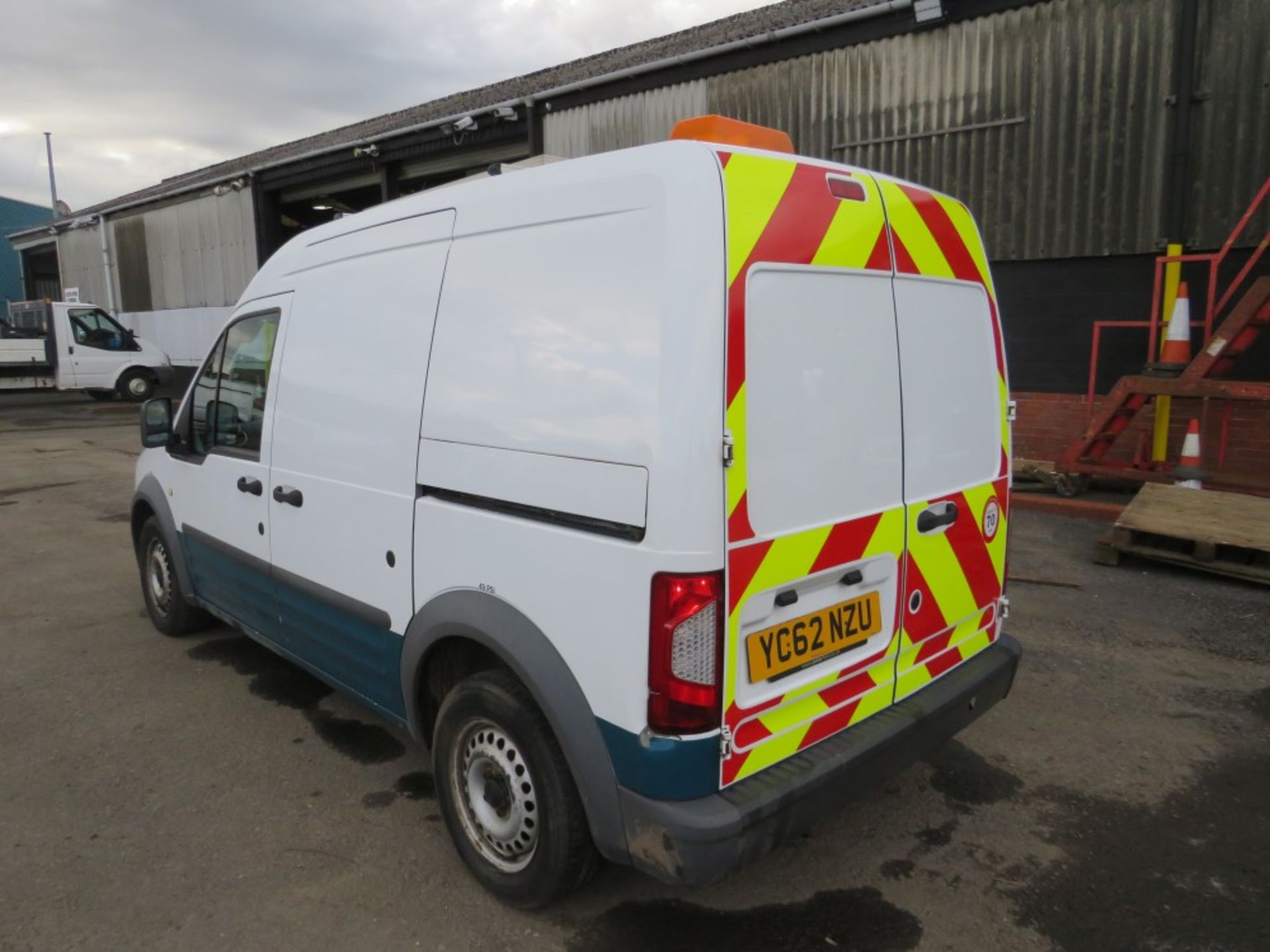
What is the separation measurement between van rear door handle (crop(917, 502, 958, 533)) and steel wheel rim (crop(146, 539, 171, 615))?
4.00 metres

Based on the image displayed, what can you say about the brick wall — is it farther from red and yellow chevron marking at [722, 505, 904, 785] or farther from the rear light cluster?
the rear light cluster

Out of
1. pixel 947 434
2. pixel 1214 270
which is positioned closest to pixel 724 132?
pixel 947 434

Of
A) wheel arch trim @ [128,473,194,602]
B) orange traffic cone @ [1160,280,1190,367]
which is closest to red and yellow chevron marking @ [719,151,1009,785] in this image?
wheel arch trim @ [128,473,194,602]

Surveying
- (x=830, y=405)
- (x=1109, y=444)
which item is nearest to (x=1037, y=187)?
(x=1109, y=444)

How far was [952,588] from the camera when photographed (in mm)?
2924

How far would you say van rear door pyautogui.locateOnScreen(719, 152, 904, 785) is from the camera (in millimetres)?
2170

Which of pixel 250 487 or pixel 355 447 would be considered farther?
pixel 250 487

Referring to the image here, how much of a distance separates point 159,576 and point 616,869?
11.5ft

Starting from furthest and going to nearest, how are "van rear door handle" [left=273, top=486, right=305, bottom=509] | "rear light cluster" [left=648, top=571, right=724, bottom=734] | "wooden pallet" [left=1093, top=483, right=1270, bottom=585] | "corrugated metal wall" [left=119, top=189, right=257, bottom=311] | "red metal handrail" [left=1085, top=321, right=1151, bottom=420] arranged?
"corrugated metal wall" [left=119, top=189, right=257, bottom=311], "red metal handrail" [left=1085, top=321, right=1151, bottom=420], "wooden pallet" [left=1093, top=483, right=1270, bottom=585], "van rear door handle" [left=273, top=486, right=305, bottom=509], "rear light cluster" [left=648, top=571, right=724, bottom=734]

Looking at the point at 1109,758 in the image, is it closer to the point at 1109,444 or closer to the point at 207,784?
the point at 207,784

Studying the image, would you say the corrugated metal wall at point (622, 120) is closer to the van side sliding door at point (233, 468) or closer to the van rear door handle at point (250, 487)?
the van side sliding door at point (233, 468)

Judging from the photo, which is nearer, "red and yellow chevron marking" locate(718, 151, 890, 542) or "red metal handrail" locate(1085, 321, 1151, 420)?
"red and yellow chevron marking" locate(718, 151, 890, 542)

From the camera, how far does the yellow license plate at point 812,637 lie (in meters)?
2.26

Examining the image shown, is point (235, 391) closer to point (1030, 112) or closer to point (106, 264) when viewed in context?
point (1030, 112)
